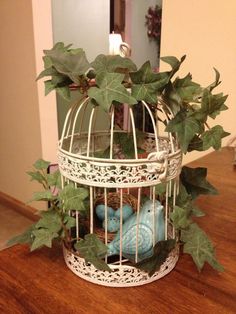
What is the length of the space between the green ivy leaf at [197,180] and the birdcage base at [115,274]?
0.15 metres

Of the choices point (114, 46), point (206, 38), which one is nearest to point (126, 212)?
point (206, 38)

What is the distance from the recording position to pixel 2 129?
2.25 metres

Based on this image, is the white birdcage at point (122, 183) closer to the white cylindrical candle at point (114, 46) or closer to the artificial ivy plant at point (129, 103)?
the artificial ivy plant at point (129, 103)

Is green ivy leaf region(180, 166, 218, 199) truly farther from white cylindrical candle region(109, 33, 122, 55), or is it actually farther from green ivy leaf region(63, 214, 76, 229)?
white cylindrical candle region(109, 33, 122, 55)

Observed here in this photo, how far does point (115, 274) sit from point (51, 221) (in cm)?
13

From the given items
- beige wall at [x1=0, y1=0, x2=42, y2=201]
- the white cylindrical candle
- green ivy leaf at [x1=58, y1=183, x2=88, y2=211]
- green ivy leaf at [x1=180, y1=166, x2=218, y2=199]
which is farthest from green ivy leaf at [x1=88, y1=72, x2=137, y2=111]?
beige wall at [x1=0, y1=0, x2=42, y2=201]

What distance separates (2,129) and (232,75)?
1584mm

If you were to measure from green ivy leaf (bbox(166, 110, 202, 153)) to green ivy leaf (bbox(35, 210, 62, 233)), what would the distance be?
0.22 meters

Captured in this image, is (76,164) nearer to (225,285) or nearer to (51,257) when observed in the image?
(51,257)

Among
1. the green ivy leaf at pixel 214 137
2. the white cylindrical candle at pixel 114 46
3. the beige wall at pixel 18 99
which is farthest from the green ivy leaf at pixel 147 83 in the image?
the beige wall at pixel 18 99

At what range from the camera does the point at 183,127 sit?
49 cm

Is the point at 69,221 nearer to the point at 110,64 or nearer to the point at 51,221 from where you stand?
the point at 51,221

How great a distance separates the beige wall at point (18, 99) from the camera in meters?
1.87

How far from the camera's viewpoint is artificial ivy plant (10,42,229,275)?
0.46 metres
